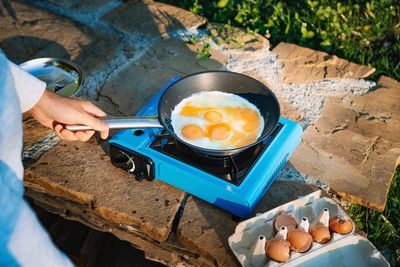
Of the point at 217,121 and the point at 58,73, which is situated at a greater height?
the point at 217,121

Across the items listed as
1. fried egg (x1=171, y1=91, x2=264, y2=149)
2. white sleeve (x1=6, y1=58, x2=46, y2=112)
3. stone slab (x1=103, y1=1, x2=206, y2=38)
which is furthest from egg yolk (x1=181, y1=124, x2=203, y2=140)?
stone slab (x1=103, y1=1, x2=206, y2=38)

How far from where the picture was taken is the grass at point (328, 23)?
328 cm

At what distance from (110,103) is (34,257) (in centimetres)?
153

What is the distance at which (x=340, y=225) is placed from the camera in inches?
76.1

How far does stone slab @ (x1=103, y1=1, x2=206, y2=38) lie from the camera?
10.3 ft

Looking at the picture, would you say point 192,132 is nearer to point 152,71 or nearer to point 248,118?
point 248,118

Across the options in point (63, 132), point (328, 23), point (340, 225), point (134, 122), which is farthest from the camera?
point (328, 23)

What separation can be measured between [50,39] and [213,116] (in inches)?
52.6

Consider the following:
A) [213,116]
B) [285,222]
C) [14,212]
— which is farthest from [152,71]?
[14,212]

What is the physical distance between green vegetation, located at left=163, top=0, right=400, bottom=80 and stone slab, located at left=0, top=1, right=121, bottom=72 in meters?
0.75

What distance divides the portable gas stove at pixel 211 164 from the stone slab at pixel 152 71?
46 cm

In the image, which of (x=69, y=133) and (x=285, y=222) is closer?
(x=285, y=222)

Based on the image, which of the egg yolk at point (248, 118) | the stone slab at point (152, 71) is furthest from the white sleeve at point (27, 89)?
the egg yolk at point (248, 118)

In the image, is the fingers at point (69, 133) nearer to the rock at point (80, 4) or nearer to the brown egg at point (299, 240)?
the brown egg at point (299, 240)
